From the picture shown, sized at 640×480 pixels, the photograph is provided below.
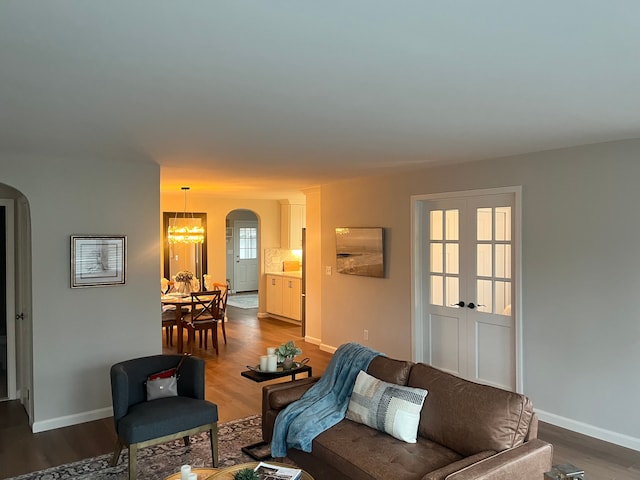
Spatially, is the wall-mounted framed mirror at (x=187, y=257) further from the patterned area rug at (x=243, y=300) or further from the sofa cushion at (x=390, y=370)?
the sofa cushion at (x=390, y=370)

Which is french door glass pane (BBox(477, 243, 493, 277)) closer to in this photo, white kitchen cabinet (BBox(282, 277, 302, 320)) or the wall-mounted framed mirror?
white kitchen cabinet (BBox(282, 277, 302, 320))

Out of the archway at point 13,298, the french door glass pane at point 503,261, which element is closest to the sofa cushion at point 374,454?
the french door glass pane at point 503,261

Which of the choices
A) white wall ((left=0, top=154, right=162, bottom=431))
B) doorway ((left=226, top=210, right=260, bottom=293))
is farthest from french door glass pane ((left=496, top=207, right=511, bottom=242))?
doorway ((left=226, top=210, right=260, bottom=293))

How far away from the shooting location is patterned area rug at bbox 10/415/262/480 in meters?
3.45

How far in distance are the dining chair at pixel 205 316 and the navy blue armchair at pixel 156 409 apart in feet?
9.86

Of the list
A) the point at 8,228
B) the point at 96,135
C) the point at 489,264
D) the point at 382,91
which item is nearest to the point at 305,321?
the point at 489,264

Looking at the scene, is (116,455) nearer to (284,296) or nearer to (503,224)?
(503,224)

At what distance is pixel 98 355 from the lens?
15.1 feet

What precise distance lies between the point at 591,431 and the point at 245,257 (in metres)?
10.9

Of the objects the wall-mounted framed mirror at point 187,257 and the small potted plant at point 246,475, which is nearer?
the small potted plant at point 246,475

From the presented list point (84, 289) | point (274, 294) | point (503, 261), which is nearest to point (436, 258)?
point (503, 261)

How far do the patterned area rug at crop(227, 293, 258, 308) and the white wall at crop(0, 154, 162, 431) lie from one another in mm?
6677

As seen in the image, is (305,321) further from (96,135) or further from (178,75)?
(178,75)

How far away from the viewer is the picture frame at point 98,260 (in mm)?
4453
